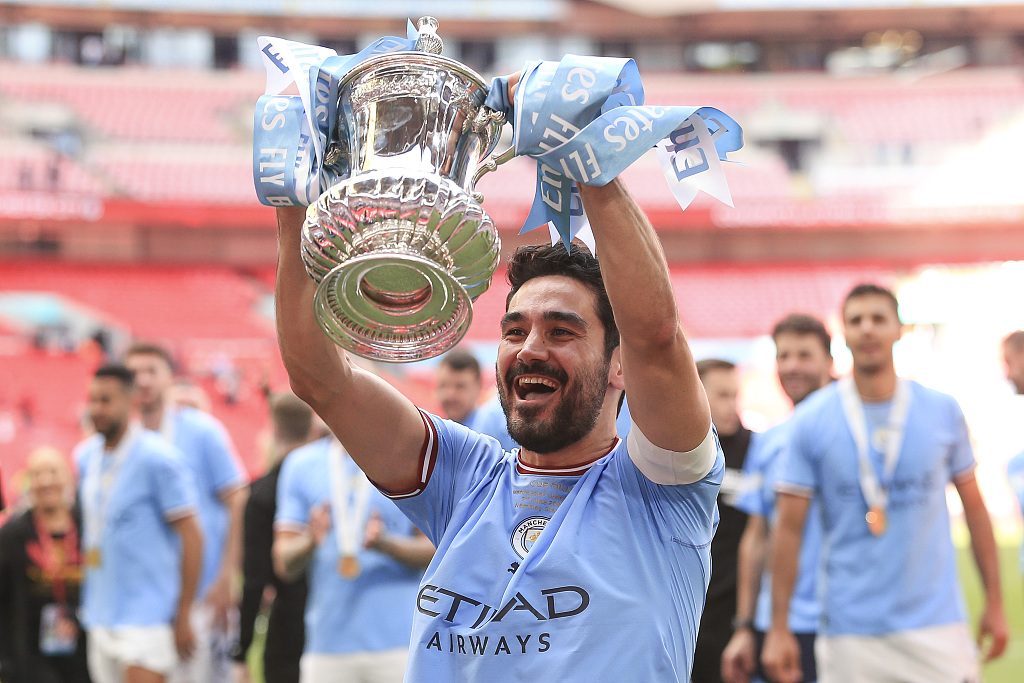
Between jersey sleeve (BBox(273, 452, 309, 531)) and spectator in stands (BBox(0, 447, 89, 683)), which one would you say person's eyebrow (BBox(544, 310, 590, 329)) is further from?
spectator in stands (BBox(0, 447, 89, 683))

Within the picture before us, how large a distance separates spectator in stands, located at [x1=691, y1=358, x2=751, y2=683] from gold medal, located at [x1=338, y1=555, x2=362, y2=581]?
168cm

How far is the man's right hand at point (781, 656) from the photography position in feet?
13.2

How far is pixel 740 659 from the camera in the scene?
14.5ft

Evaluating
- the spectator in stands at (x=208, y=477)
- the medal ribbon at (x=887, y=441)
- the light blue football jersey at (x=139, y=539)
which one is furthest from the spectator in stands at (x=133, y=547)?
the medal ribbon at (x=887, y=441)

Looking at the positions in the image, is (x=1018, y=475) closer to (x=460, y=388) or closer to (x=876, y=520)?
(x=876, y=520)

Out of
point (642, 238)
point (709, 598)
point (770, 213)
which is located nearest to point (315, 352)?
point (642, 238)

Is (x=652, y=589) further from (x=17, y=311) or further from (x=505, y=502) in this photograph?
(x=17, y=311)

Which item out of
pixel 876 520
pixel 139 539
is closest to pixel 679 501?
pixel 876 520

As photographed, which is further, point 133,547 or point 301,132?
point 133,547

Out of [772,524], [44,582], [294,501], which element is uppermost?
[294,501]

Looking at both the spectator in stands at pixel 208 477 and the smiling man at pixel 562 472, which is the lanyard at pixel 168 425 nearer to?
the spectator in stands at pixel 208 477

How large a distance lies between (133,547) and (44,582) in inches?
25.2

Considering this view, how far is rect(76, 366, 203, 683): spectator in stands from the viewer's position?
4.84 m

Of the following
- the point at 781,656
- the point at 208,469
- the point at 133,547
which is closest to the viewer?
the point at 781,656
